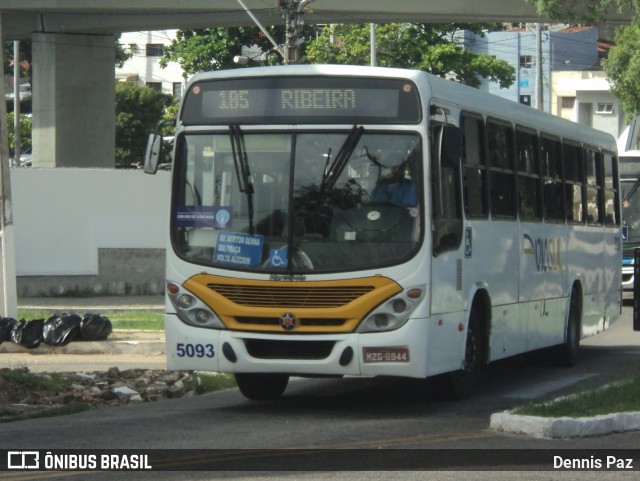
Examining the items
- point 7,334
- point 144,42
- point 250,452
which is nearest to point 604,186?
point 7,334

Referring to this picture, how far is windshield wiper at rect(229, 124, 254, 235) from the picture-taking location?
11406 millimetres

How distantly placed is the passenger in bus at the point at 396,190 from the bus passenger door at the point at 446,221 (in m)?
0.21

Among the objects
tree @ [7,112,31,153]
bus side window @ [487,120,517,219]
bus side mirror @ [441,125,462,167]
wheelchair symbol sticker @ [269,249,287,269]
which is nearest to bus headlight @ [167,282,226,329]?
wheelchair symbol sticker @ [269,249,287,269]

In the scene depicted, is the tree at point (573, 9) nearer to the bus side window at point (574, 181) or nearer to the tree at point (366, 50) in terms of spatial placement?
the bus side window at point (574, 181)

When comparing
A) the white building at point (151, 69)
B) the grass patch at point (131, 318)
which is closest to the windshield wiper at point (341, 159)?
the grass patch at point (131, 318)

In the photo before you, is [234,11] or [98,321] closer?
[98,321]

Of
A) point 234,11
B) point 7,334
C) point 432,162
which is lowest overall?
point 7,334

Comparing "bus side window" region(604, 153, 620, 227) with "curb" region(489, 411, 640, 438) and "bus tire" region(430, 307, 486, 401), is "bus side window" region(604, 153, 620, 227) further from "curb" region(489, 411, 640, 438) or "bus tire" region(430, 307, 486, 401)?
"curb" region(489, 411, 640, 438)

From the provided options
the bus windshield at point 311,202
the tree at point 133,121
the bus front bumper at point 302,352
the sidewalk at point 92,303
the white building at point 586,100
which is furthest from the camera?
the white building at point 586,100

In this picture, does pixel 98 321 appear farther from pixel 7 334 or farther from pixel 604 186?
pixel 604 186

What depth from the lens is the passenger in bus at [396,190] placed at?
1122cm

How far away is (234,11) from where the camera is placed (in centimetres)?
3522

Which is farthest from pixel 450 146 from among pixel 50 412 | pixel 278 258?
pixel 50 412

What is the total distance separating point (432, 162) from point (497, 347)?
9.06ft
